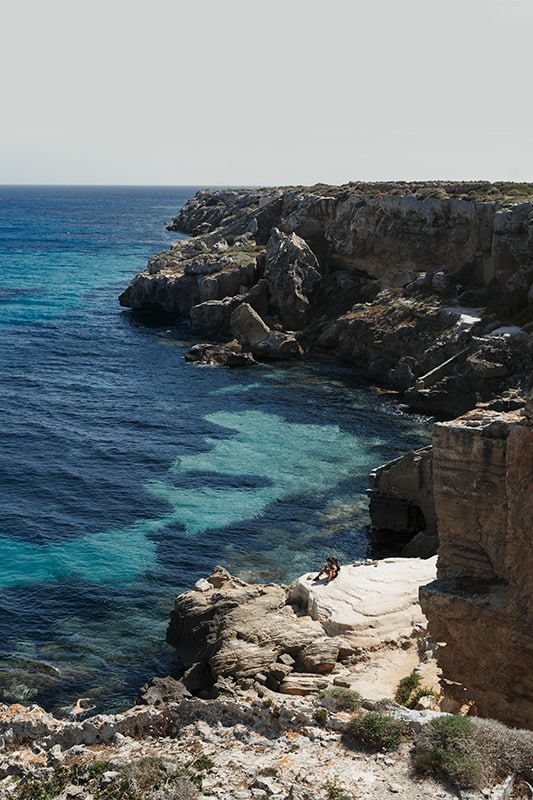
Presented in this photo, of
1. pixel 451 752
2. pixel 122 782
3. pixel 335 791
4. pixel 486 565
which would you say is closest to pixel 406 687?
pixel 486 565

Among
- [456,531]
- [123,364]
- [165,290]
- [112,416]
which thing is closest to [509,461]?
[456,531]

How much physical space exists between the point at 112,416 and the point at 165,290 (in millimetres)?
39083

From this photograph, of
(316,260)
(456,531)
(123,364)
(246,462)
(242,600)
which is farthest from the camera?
(316,260)

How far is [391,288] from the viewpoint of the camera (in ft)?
253

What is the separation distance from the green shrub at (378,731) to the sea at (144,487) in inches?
516

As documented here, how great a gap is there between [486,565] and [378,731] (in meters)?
5.44

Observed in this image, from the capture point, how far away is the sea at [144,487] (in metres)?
32.3

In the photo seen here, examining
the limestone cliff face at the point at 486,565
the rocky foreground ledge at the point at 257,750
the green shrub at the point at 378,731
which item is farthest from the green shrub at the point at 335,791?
the limestone cliff face at the point at 486,565

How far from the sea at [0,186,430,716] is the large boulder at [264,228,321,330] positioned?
29.6 feet

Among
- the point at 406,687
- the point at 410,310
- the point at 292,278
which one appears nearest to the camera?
the point at 406,687

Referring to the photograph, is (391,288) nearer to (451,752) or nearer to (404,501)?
(404,501)

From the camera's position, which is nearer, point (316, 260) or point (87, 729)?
point (87, 729)

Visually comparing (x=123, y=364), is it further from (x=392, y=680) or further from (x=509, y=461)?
(x=509, y=461)

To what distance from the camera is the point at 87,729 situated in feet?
62.3
